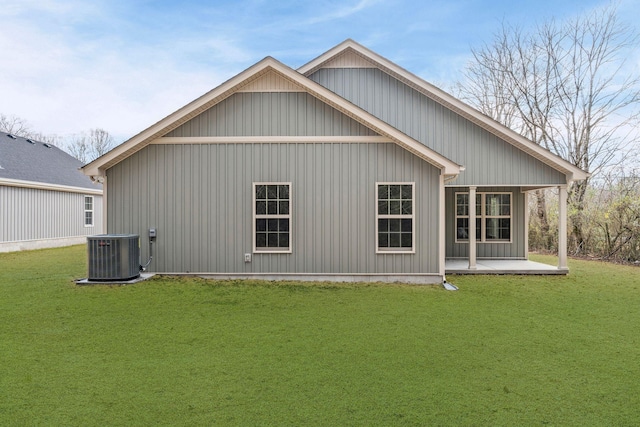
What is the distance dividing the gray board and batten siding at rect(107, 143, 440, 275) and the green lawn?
1253 millimetres

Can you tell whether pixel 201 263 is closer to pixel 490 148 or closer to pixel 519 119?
pixel 490 148

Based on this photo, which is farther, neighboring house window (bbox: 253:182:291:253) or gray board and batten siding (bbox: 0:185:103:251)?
gray board and batten siding (bbox: 0:185:103:251)

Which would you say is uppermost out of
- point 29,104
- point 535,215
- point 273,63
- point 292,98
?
point 29,104

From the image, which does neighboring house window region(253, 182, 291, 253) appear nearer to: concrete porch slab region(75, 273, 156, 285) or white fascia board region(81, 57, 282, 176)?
white fascia board region(81, 57, 282, 176)

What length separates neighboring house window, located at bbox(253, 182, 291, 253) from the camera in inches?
335

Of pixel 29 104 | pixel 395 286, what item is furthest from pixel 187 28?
pixel 29 104

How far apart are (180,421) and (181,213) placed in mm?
6353

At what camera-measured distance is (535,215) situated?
60.2 ft

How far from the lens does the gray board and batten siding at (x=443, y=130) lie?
388 inches

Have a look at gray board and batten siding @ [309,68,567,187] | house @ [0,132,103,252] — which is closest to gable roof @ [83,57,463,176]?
gray board and batten siding @ [309,68,567,187]

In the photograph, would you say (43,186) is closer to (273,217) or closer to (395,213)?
(273,217)

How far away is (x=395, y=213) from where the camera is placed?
8469 mm

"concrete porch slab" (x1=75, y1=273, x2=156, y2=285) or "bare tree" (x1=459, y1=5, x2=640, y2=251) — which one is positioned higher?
"bare tree" (x1=459, y1=5, x2=640, y2=251)

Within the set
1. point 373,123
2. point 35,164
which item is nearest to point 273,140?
point 373,123
